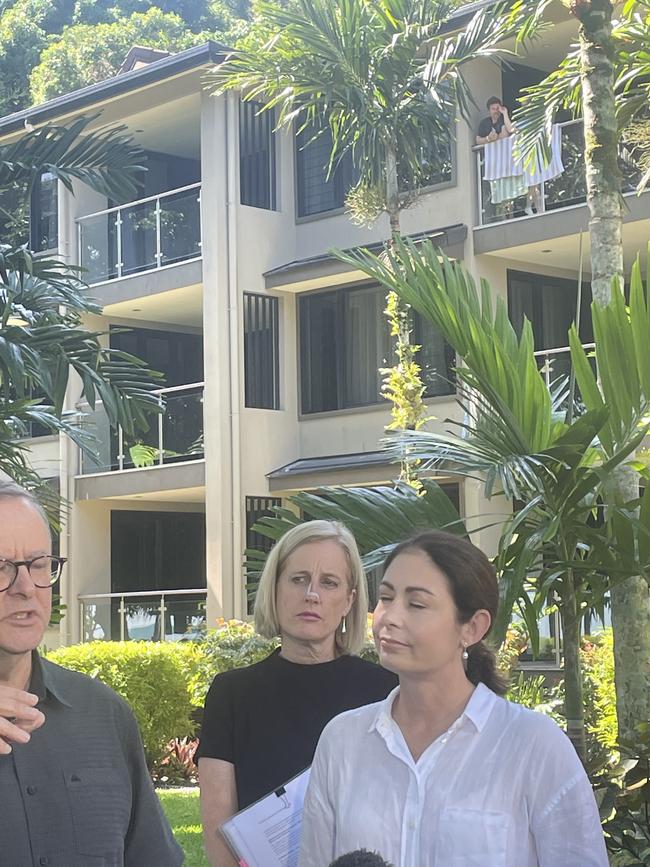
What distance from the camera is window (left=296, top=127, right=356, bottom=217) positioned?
941 inches

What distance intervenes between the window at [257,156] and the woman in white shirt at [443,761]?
2093 cm

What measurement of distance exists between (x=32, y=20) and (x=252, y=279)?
33.4 metres

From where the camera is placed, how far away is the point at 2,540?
3195mm

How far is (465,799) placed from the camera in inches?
131

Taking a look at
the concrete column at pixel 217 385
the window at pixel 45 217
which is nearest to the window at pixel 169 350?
the window at pixel 45 217

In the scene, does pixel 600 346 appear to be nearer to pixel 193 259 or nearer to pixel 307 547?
pixel 307 547

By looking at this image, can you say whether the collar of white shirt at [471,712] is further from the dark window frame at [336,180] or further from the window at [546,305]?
the dark window frame at [336,180]

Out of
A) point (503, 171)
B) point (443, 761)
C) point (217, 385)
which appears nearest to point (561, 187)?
point (503, 171)

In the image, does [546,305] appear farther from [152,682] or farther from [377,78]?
[152,682]

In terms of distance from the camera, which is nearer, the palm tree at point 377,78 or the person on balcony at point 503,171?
the palm tree at point 377,78

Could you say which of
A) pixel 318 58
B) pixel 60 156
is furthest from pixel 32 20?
pixel 60 156

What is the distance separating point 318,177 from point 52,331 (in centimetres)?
1643

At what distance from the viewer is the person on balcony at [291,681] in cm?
440

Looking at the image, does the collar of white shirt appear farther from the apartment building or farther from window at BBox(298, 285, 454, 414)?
window at BBox(298, 285, 454, 414)
